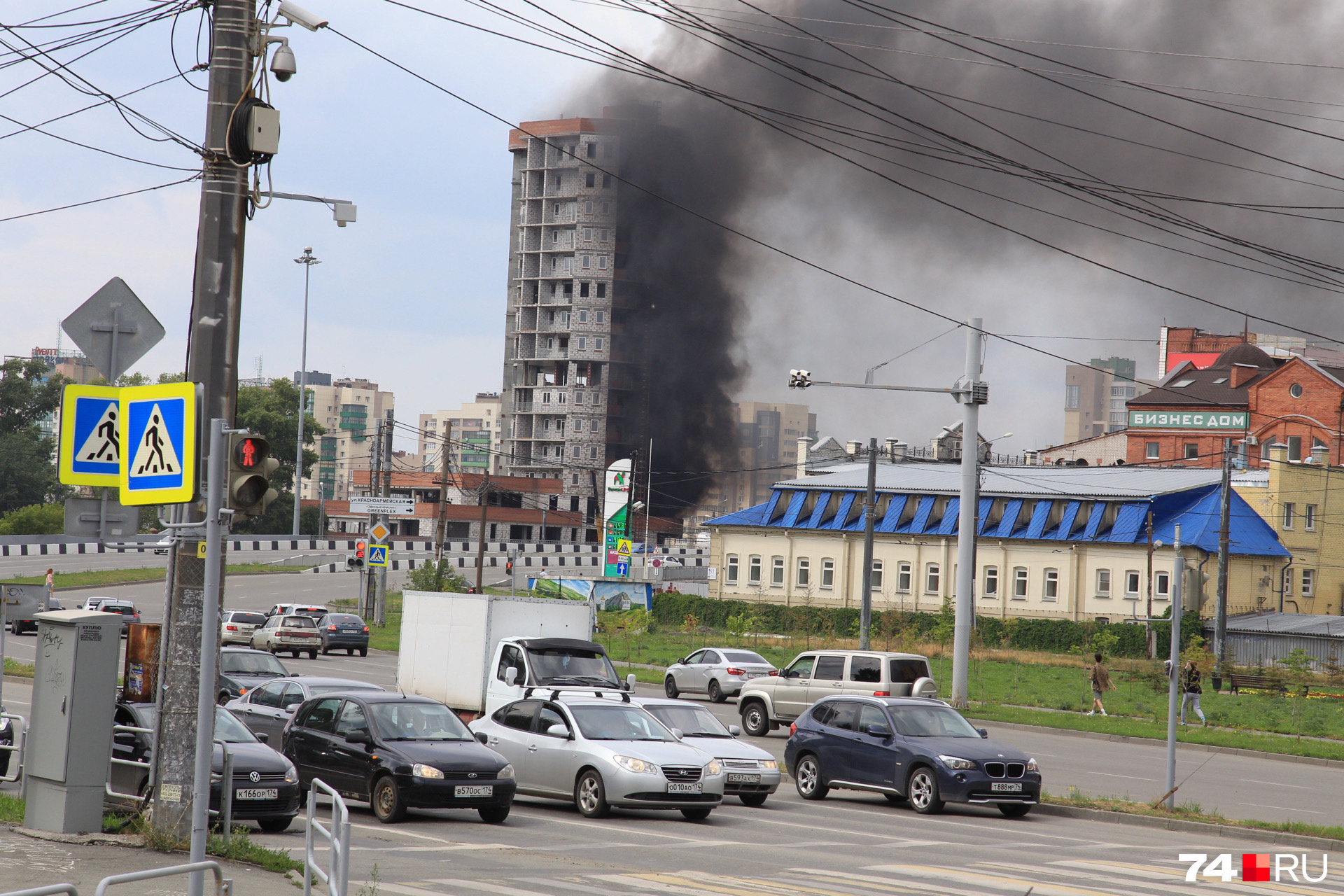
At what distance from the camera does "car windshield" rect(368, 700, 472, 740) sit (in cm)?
1655

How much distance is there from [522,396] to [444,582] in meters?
91.7

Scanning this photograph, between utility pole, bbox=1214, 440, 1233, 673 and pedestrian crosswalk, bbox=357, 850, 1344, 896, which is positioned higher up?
utility pole, bbox=1214, 440, 1233, 673

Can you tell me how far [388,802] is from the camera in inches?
622

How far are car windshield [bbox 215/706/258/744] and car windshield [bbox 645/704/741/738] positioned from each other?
19.5 feet

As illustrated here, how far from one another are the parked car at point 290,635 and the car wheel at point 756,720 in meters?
18.8

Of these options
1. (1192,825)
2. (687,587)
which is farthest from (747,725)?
(687,587)

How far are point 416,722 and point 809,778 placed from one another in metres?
6.54

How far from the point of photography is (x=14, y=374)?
108 meters

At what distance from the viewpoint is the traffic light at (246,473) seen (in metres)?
7.97

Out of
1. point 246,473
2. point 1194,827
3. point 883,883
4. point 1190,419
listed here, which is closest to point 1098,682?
point 1194,827

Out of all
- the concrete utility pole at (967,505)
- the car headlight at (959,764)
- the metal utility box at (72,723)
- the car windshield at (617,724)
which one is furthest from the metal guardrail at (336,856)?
the concrete utility pole at (967,505)

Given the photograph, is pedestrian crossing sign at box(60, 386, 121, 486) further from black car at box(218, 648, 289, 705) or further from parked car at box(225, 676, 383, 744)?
black car at box(218, 648, 289, 705)

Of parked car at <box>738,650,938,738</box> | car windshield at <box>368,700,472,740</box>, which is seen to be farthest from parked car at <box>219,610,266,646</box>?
car windshield at <box>368,700,472,740</box>

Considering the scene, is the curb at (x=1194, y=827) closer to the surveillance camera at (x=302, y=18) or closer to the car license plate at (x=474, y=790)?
the car license plate at (x=474, y=790)
